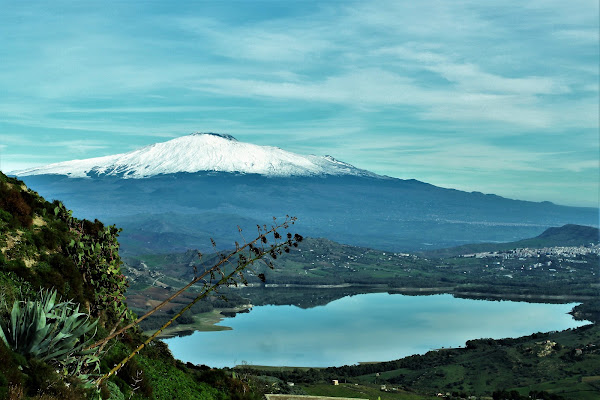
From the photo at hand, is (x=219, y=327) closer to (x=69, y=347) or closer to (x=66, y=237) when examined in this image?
(x=66, y=237)

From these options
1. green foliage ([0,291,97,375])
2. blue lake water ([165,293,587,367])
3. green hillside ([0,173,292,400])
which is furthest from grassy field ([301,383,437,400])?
green foliage ([0,291,97,375])

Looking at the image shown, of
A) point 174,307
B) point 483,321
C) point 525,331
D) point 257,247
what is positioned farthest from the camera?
point 174,307

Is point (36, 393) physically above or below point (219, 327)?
above

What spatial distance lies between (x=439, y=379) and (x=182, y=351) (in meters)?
46.9

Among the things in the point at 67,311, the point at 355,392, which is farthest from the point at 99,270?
the point at 355,392

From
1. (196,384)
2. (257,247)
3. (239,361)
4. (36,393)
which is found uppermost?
(257,247)

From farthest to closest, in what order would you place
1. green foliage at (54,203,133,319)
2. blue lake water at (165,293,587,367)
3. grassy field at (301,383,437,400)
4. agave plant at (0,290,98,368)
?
1. blue lake water at (165,293,587,367)
2. grassy field at (301,383,437,400)
3. green foliage at (54,203,133,319)
4. agave plant at (0,290,98,368)

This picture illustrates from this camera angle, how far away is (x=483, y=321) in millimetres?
171625

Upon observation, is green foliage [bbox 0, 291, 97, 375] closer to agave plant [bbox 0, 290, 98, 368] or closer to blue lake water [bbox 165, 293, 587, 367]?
agave plant [bbox 0, 290, 98, 368]

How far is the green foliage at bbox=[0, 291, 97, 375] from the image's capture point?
8039 mm

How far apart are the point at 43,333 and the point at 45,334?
6 centimetres

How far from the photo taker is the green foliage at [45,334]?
26.4ft

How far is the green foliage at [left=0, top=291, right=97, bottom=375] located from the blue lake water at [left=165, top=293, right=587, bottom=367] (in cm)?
9074

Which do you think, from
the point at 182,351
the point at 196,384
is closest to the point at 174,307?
the point at 182,351
